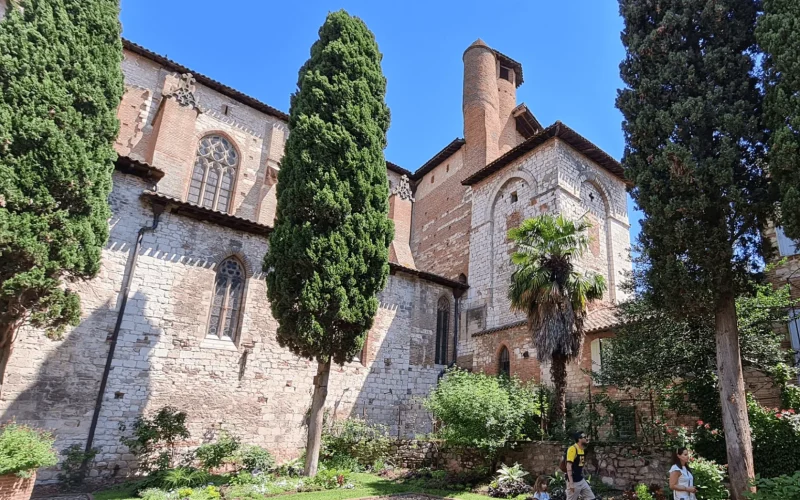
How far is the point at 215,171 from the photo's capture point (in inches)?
734

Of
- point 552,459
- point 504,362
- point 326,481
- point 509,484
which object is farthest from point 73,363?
point 504,362

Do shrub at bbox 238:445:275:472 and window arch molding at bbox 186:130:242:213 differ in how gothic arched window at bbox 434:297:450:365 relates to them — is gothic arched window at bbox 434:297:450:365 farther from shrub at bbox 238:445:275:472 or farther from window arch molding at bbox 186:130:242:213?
window arch molding at bbox 186:130:242:213

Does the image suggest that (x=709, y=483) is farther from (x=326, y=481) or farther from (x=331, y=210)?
(x=331, y=210)

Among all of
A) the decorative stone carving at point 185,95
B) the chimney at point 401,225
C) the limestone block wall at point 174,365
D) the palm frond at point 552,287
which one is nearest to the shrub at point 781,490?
the palm frond at point 552,287

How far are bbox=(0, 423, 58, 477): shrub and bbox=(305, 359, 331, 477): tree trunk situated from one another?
16.7 ft

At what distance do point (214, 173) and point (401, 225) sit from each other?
26.2 ft

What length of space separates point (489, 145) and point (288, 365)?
14.5 metres

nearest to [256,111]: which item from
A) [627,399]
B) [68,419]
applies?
[68,419]

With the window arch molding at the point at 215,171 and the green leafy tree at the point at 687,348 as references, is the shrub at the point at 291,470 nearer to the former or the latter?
the green leafy tree at the point at 687,348

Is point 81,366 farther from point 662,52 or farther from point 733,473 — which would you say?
point 662,52

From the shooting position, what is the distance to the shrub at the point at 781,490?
5672 millimetres

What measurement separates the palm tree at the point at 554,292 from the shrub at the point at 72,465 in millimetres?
11389

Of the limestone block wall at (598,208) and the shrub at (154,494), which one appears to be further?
the limestone block wall at (598,208)

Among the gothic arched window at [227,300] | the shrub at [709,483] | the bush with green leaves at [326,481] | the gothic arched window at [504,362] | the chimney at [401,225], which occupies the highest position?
the chimney at [401,225]
